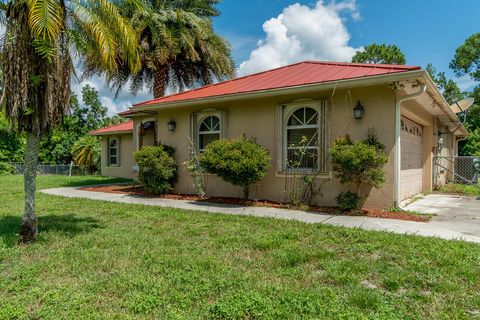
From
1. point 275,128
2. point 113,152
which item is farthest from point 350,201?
point 113,152

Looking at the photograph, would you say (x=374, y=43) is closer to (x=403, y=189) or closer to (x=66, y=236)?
(x=403, y=189)

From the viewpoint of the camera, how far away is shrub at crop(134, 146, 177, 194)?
10.2 m

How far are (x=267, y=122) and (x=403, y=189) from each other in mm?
4389

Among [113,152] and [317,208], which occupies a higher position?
[113,152]

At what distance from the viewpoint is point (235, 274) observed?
3734mm

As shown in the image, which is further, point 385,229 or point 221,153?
point 221,153

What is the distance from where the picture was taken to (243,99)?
9219 mm

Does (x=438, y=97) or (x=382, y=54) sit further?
(x=382, y=54)

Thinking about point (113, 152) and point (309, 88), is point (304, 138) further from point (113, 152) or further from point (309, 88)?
point (113, 152)

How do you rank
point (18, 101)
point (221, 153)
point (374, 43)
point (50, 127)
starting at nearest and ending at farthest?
1. point (18, 101)
2. point (50, 127)
3. point (221, 153)
4. point (374, 43)

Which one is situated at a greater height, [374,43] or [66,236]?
[374,43]

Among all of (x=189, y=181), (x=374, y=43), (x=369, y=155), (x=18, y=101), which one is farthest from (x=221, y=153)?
(x=374, y=43)

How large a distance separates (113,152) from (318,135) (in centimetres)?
1550

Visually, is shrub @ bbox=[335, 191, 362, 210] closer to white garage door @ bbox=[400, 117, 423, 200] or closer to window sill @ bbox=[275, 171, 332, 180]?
window sill @ bbox=[275, 171, 332, 180]
